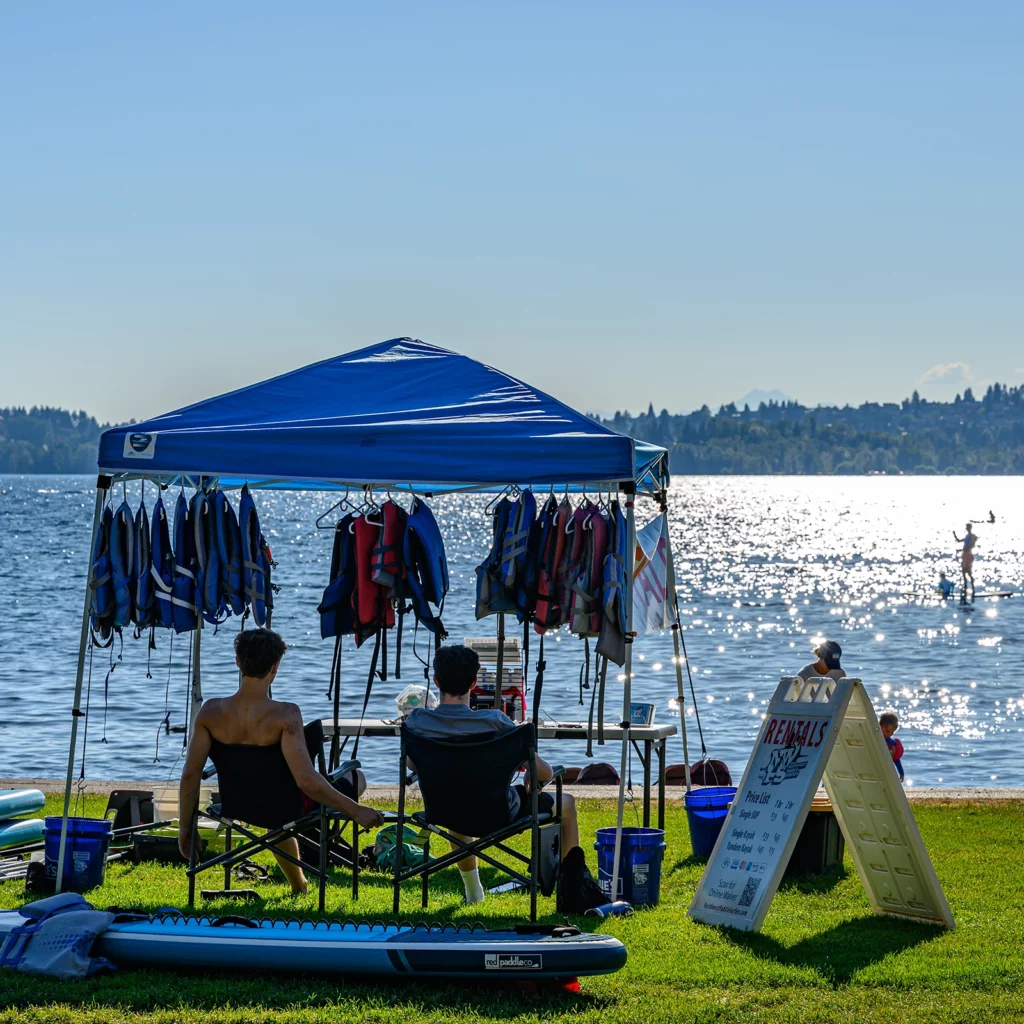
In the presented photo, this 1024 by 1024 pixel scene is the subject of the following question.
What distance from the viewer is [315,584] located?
52.5m

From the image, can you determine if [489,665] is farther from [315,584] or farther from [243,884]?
[315,584]

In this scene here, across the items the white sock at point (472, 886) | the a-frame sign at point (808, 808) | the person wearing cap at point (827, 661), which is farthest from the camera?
the person wearing cap at point (827, 661)

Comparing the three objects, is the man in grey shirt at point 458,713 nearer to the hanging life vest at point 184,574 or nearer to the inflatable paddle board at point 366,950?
the inflatable paddle board at point 366,950

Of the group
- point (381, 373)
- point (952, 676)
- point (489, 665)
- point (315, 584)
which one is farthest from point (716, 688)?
point (315, 584)

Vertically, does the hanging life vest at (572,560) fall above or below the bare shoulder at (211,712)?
above

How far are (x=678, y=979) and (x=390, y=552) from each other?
9.18 ft

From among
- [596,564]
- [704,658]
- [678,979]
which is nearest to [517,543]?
[596,564]

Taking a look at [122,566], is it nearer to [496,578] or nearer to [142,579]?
[142,579]

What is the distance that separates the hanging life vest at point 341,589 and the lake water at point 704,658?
4.96ft

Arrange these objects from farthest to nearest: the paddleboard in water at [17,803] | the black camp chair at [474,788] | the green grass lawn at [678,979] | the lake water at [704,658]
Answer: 1. the lake water at [704,658]
2. the paddleboard in water at [17,803]
3. the black camp chair at [474,788]
4. the green grass lawn at [678,979]

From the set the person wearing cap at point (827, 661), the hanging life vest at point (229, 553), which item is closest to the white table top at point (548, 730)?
the person wearing cap at point (827, 661)

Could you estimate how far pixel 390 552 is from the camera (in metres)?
7.39

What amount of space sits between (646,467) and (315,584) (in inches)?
1775

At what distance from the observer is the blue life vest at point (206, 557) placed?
740 cm
